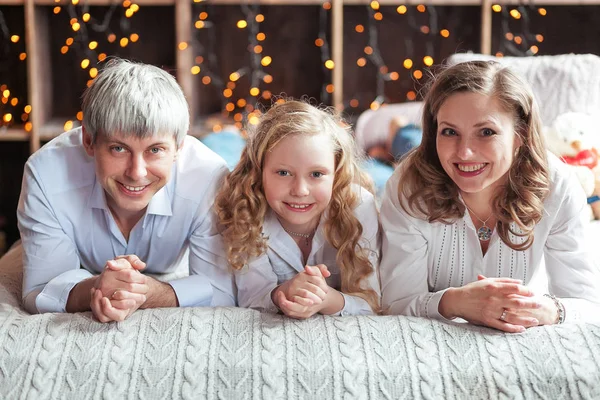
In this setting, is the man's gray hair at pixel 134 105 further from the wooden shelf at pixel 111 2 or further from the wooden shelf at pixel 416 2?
the wooden shelf at pixel 416 2

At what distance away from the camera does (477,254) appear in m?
1.76

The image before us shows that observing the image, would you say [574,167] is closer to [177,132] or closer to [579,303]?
[579,303]

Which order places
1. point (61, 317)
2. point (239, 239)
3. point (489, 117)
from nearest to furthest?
point (61, 317) → point (489, 117) → point (239, 239)

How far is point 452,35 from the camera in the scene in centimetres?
349

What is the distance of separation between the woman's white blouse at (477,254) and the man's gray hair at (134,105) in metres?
0.50

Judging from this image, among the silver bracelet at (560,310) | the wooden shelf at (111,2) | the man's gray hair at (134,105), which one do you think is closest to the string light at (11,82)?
the wooden shelf at (111,2)

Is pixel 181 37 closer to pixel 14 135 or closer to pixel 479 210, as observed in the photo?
pixel 14 135

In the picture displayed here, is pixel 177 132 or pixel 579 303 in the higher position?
pixel 177 132

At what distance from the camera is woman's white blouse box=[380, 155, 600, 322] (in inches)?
67.2

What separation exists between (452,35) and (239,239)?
6.98ft

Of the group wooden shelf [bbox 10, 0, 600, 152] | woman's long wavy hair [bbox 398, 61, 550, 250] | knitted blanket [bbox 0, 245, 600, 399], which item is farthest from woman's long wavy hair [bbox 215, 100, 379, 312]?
wooden shelf [bbox 10, 0, 600, 152]

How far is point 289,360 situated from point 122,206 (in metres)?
0.54

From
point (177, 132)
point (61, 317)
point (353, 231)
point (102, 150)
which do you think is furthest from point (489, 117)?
point (61, 317)

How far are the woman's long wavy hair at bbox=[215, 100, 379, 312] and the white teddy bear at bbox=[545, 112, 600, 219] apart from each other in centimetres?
96
